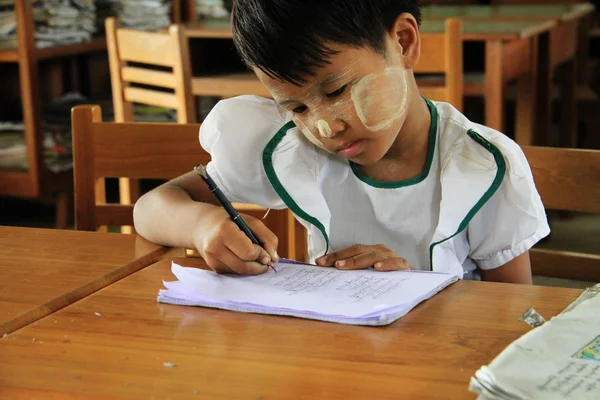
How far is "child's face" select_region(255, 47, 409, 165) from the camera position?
117 centimetres

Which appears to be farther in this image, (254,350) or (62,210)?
(62,210)

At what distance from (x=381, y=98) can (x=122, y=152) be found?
1.93 feet

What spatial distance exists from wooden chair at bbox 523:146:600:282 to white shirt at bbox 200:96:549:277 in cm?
8

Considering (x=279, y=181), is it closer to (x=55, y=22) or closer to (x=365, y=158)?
(x=365, y=158)

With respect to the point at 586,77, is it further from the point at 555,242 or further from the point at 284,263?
the point at 284,263

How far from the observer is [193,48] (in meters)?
3.83

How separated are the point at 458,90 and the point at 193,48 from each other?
5.24ft

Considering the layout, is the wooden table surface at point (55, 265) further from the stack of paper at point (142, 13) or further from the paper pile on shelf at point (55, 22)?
the stack of paper at point (142, 13)

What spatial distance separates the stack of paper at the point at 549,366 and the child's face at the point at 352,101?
1.45 feet

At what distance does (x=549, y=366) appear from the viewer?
0.75 m

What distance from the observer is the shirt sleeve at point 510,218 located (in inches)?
48.6

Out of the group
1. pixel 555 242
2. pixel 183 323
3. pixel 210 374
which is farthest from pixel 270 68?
pixel 555 242

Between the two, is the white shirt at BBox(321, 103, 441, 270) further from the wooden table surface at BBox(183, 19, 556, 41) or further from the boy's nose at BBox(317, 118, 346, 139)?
the wooden table surface at BBox(183, 19, 556, 41)

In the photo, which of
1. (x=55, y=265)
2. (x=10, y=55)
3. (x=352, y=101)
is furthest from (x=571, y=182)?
(x=10, y=55)
